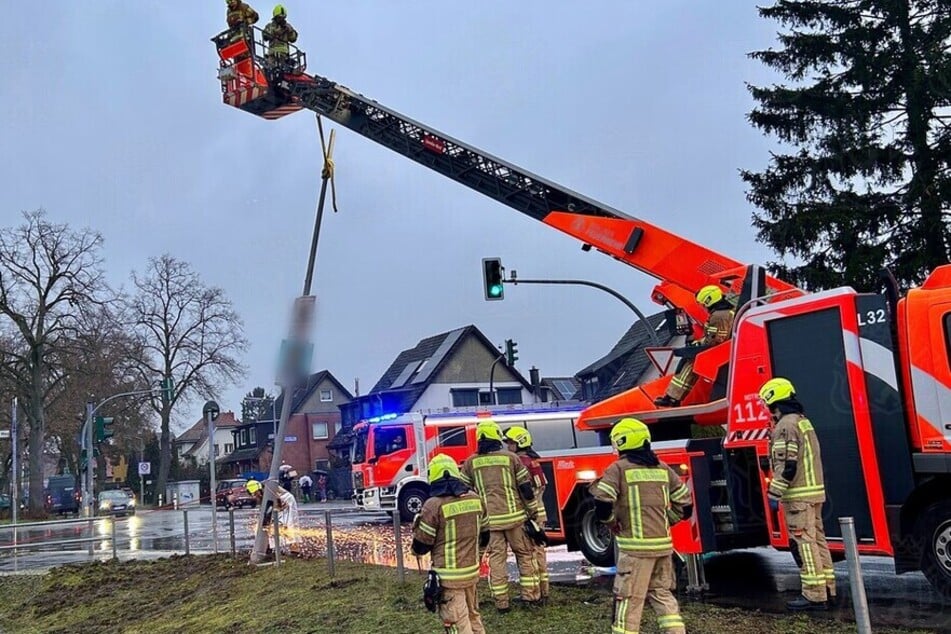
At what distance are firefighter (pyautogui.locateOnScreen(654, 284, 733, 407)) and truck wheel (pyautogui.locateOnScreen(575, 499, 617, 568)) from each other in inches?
64.7

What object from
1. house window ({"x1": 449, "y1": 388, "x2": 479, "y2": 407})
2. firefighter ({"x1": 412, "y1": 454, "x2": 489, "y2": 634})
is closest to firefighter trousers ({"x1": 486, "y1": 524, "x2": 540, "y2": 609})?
firefighter ({"x1": 412, "y1": 454, "x2": 489, "y2": 634})

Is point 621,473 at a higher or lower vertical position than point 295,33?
lower

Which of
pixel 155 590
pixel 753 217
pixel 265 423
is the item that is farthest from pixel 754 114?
pixel 265 423

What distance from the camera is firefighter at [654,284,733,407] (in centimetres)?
1003

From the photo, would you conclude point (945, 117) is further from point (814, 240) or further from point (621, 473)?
point (621, 473)

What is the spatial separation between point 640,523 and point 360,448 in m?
18.6

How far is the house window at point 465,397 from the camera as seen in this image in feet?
176

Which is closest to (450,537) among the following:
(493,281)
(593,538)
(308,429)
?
(593,538)

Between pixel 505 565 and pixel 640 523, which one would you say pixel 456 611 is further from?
pixel 505 565

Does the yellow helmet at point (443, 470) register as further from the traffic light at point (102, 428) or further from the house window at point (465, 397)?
the house window at point (465, 397)

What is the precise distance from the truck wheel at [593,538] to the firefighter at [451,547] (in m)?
4.27

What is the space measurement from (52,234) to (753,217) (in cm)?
3912

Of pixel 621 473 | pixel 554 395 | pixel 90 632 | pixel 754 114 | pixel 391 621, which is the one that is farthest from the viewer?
pixel 554 395

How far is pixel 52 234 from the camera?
47.2 m
